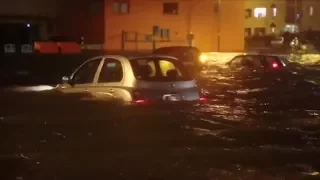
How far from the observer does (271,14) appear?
101750 mm

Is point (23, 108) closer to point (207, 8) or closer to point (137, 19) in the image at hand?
point (137, 19)

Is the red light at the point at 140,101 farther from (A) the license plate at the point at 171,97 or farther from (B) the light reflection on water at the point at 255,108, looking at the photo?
(B) the light reflection on water at the point at 255,108

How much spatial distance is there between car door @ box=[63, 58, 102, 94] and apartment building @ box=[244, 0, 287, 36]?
3325 inches

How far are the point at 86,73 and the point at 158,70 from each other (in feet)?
5.84

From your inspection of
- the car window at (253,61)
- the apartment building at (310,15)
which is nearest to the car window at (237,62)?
the car window at (253,61)

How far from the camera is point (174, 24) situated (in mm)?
59062

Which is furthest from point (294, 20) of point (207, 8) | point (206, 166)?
point (206, 166)

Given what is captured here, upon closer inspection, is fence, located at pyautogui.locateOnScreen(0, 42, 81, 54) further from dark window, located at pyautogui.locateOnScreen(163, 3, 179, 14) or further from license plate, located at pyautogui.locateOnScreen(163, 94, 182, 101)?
dark window, located at pyautogui.locateOnScreen(163, 3, 179, 14)

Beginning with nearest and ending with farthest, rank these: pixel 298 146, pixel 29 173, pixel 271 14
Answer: pixel 29 173 < pixel 298 146 < pixel 271 14

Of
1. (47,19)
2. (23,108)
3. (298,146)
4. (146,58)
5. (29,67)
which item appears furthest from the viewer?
(47,19)

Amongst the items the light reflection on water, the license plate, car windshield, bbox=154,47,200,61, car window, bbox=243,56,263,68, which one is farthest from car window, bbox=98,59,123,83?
car windshield, bbox=154,47,200,61

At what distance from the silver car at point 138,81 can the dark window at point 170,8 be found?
1786 inches

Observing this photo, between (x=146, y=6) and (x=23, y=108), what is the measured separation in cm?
4319

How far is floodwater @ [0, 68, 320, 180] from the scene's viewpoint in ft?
31.3
